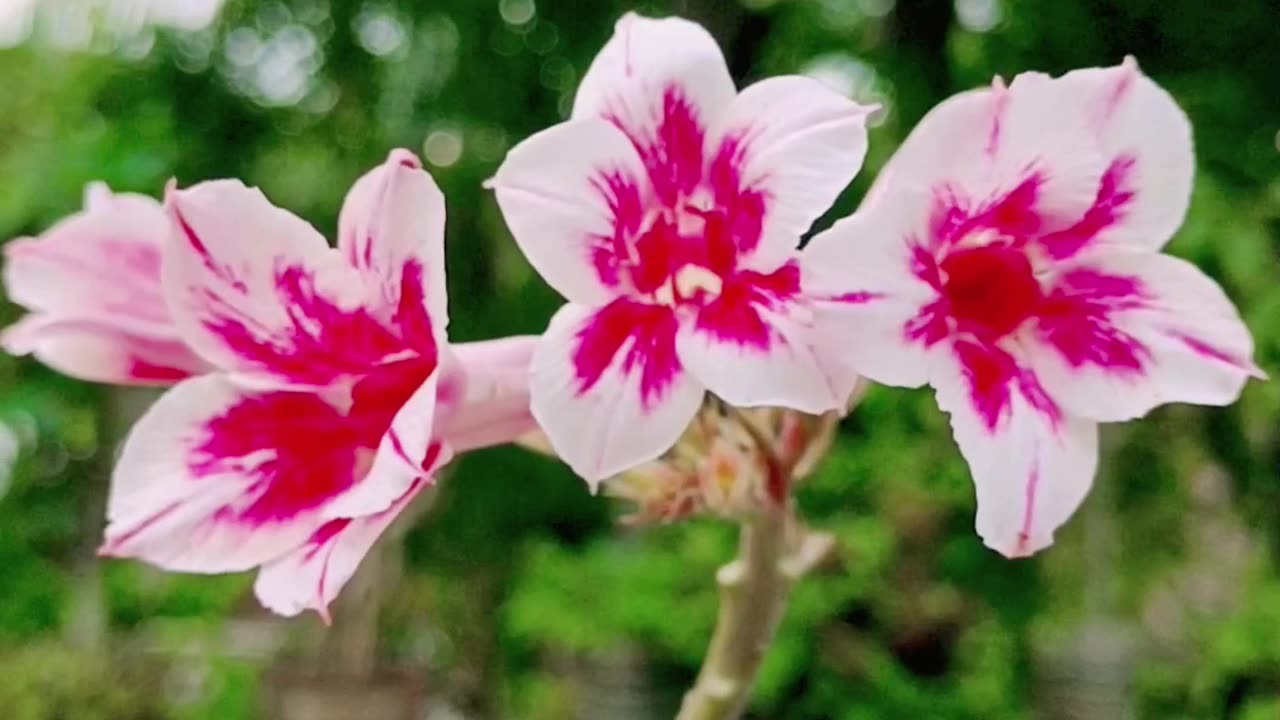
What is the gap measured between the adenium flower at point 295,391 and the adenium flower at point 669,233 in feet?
0.09

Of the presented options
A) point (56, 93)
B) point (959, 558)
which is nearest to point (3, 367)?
point (56, 93)

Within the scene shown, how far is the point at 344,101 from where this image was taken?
0.89 meters

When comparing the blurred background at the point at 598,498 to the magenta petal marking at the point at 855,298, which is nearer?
the magenta petal marking at the point at 855,298

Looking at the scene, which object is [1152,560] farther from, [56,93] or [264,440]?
[56,93]

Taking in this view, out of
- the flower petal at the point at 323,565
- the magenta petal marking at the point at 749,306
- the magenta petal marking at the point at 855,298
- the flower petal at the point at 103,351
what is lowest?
the flower petal at the point at 323,565

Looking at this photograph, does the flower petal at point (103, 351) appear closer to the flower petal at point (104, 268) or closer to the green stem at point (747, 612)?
the flower petal at point (104, 268)

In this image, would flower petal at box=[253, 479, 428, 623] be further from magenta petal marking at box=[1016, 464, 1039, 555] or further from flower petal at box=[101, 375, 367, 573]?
magenta petal marking at box=[1016, 464, 1039, 555]

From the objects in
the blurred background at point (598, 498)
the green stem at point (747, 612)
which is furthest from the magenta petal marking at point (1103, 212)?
the blurred background at point (598, 498)

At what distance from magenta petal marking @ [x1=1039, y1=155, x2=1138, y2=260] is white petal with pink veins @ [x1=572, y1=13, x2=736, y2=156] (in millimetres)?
75

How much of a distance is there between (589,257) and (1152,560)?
0.66 meters

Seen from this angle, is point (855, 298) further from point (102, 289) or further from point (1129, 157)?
point (102, 289)

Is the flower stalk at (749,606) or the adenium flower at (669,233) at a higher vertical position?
the adenium flower at (669,233)

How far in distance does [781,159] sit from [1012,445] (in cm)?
7

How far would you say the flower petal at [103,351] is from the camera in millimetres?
299
